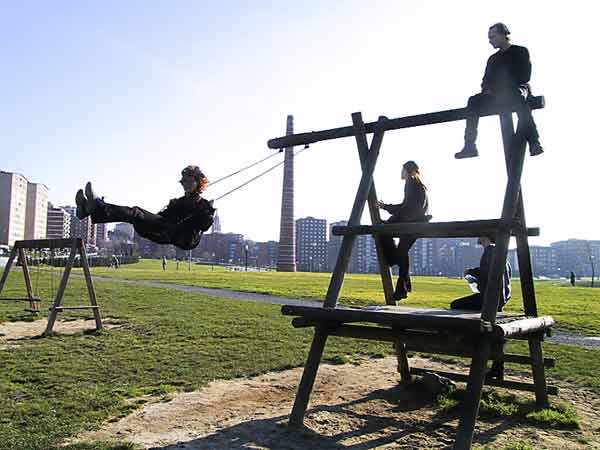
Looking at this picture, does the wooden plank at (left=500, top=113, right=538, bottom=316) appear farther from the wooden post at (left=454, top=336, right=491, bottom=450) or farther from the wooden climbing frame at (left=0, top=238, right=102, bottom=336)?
the wooden climbing frame at (left=0, top=238, right=102, bottom=336)

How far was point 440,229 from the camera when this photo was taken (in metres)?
5.52

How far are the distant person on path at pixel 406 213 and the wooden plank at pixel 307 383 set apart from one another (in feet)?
6.43

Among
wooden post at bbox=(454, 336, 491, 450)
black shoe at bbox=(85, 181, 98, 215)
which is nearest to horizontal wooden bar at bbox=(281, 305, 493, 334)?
wooden post at bbox=(454, 336, 491, 450)

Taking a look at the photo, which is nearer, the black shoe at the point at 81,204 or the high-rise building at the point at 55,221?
the black shoe at the point at 81,204

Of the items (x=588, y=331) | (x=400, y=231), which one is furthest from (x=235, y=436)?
(x=588, y=331)

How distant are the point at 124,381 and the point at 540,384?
556 centimetres

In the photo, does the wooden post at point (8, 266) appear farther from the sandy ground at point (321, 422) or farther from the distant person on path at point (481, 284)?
the distant person on path at point (481, 284)

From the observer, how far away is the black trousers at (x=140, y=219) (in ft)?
21.9

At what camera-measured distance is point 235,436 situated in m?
5.29

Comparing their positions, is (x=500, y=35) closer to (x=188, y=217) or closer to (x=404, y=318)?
(x=404, y=318)

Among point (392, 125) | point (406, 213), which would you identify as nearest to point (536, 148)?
point (392, 125)

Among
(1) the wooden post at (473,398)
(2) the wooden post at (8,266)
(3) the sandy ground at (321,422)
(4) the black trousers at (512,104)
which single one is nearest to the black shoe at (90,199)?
(3) the sandy ground at (321,422)

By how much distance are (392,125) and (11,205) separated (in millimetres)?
Answer: 129318

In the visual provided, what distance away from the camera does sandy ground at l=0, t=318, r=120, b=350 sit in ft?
36.8
